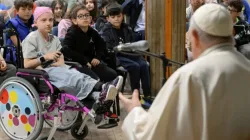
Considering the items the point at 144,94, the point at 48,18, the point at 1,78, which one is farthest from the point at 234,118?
the point at 144,94

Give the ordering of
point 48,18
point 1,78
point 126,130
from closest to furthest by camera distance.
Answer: point 126,130, point 48,18, point 1,78

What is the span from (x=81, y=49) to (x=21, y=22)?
752 mm

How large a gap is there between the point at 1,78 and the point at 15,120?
2.02 ft

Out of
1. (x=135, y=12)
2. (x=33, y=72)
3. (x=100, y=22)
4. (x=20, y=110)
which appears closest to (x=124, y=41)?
(x=100, y=22)

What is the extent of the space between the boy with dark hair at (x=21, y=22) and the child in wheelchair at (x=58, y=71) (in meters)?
0.65

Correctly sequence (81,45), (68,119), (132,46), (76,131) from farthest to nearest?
(81,45), (68,119), (76,131), (132,46)

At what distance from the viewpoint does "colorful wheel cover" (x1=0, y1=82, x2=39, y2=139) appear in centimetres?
327

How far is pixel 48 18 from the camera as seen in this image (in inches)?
143

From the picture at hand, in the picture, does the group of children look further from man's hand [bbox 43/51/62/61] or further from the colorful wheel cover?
the colorful wheel cover

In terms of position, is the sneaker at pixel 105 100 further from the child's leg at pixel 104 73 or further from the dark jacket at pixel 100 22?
the dark jacket at pixel 100 22

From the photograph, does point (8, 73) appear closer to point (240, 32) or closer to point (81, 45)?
point (81, 45)

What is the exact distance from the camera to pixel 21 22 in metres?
4.29

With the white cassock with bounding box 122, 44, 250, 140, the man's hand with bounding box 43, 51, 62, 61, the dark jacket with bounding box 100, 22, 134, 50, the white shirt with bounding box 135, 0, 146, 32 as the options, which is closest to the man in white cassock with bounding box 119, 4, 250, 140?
the white cassock with bounding box 122, 44, 250, 140

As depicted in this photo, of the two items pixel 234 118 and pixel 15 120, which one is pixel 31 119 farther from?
pixel 234 118
